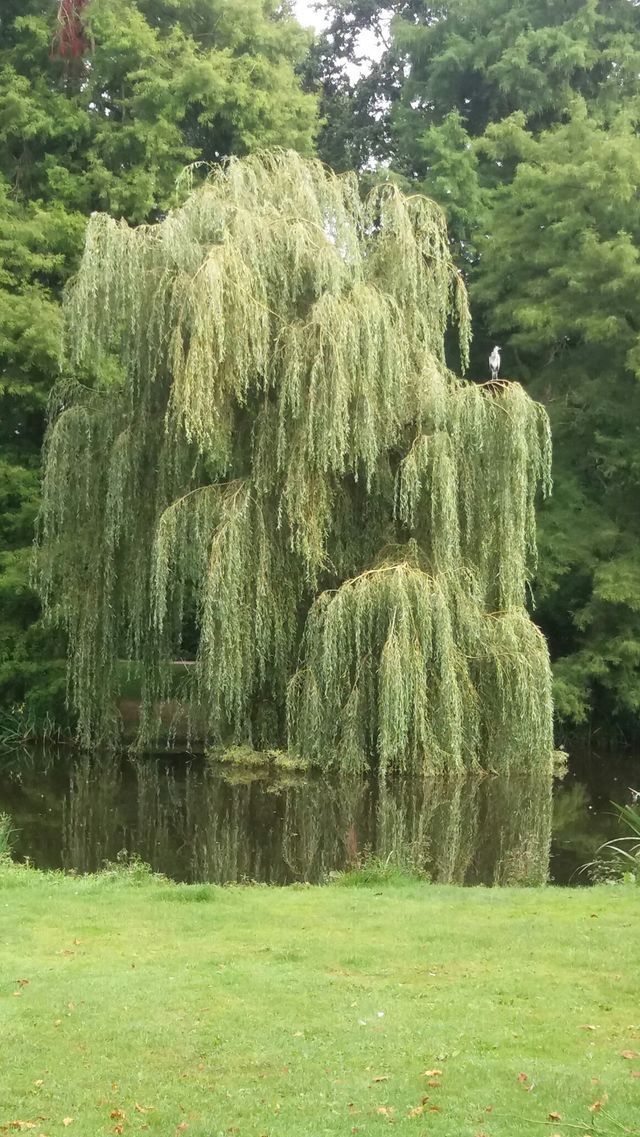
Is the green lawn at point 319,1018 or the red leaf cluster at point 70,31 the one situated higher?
the red leaf cluster at point 70,31

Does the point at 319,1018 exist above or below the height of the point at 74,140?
below

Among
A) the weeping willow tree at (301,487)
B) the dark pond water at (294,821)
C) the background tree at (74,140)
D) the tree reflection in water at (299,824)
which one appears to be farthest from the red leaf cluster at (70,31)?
the tree reflection in water at (299,824)

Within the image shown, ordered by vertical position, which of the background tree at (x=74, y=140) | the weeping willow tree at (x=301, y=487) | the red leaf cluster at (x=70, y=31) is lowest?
the weeping willow tree at (x=301, y=487)

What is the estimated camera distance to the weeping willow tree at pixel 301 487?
1181cm

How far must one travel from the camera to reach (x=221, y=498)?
40.2 ft

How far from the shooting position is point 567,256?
17.9 m

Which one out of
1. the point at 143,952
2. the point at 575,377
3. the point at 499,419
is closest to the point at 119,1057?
the point at 143,952

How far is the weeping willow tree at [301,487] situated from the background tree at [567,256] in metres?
4.50

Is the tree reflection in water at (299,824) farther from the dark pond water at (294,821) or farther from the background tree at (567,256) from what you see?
the background tree at (567,256)

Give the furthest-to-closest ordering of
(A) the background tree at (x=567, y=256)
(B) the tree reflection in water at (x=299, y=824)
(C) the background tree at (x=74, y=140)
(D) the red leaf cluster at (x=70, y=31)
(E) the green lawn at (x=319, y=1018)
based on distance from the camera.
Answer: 1. (D) the red leaf cluster at (x=70, y=31)
2. (A) the background tree at (x=567, y=256)
3. (C) the background tree at (x=74, y=140)
4. (B) the tree reflection in water at (x=299, y=824)
5. (E) the green lawn at (x=319, y=1018)

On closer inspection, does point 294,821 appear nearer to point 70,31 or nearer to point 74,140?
point 74,140

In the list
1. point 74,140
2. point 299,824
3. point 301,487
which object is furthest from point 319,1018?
point 74,140

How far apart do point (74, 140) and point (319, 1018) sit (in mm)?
17129

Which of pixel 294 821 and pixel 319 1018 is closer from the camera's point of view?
pixel 319 1018
